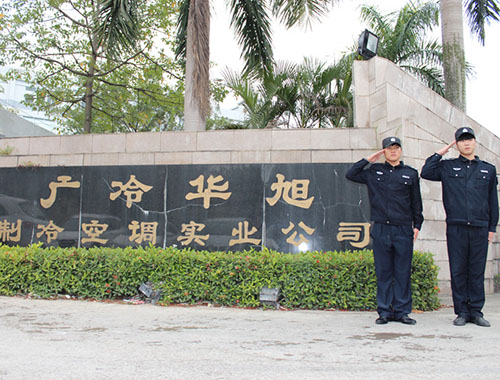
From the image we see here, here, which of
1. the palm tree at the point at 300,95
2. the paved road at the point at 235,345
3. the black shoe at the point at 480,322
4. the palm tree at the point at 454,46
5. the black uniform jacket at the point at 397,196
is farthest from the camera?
the palm tree at the point at 300,95

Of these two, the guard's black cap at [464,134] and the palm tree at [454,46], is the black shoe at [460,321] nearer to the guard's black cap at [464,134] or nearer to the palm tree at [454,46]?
the guard's black cap at [464,134]

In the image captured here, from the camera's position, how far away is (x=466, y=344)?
2.90 metres

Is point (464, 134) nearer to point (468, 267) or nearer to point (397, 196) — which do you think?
point (397, 196)

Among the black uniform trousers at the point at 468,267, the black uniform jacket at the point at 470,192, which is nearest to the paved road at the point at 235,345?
the black uniform trousers at the point at 468,267

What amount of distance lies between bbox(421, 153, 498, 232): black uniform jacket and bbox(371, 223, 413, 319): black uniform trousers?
1.33 feet

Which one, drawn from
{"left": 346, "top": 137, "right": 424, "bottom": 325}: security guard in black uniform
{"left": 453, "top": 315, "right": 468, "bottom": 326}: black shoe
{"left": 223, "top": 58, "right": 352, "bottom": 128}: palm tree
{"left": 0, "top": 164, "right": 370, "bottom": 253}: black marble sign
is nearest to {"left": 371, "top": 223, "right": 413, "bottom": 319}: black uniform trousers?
{"left": 346, "top": 137, "right": 424, "bottom": 325}: security guard in black uniform

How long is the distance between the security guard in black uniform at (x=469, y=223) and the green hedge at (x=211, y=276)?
0.81 m

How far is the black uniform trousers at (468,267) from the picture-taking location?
11.9 ft

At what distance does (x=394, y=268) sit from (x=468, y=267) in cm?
59

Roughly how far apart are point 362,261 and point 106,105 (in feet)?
37.0

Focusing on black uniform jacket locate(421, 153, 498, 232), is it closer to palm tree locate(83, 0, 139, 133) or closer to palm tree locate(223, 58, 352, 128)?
palm tree locate(83, 0, 139, 133)

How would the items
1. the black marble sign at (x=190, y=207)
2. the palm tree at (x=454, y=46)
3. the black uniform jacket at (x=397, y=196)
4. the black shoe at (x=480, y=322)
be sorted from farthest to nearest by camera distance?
the palm tree at (x=454, y=46) < the black marble sign at (x=190, y=207) < the black uniform jacket at (x=397, y=196) < the black shoe at (x=480, y=322)

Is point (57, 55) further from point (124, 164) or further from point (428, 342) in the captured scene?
point (428, 342)

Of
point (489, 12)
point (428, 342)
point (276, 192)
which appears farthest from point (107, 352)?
point (489, 12)
